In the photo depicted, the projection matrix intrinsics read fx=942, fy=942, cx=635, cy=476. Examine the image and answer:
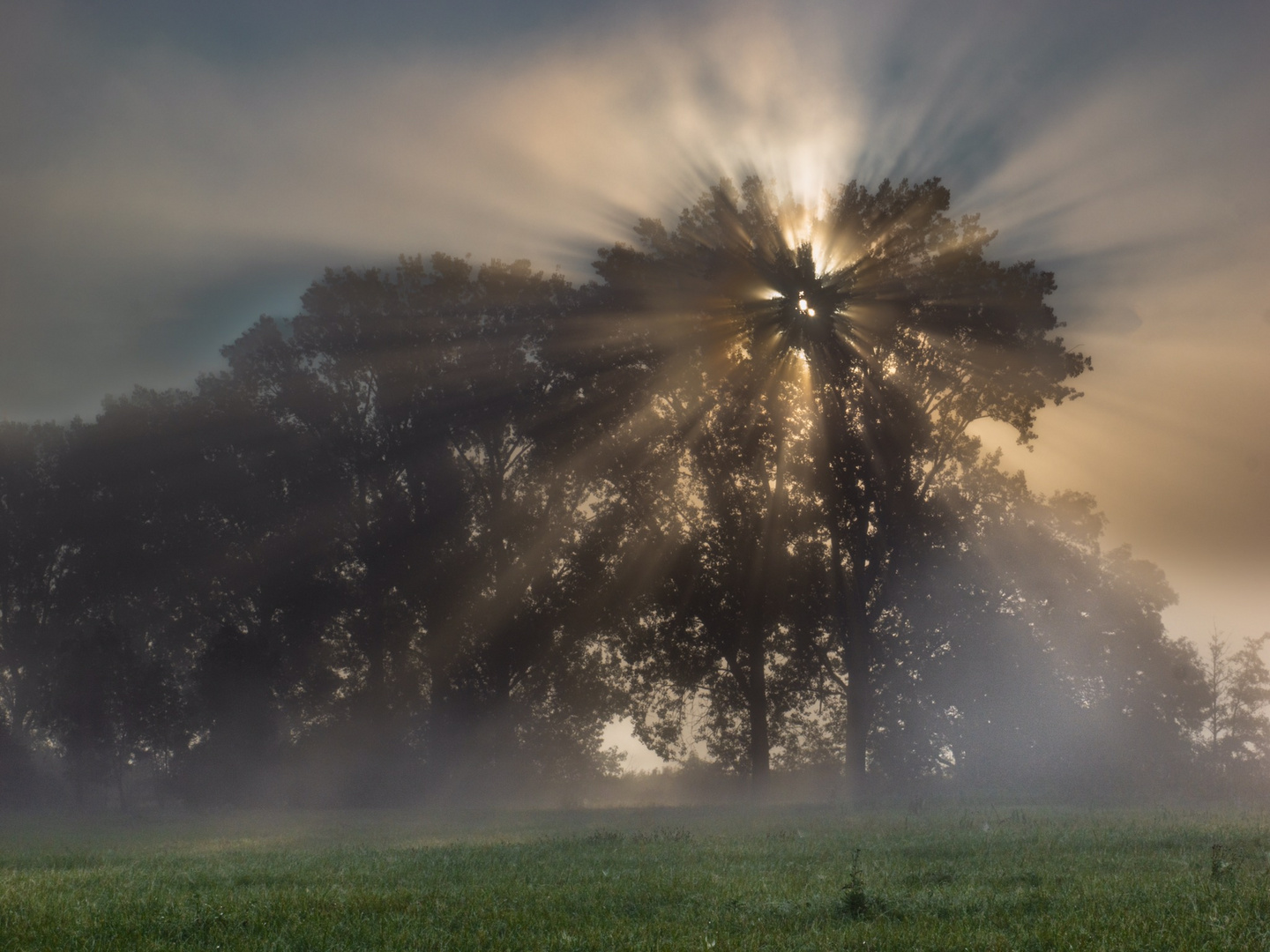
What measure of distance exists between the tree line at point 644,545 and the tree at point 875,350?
133 mm

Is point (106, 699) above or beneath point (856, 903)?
above

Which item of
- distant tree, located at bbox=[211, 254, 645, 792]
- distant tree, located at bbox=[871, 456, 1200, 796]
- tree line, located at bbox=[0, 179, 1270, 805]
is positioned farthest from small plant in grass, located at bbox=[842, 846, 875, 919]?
distant tree, located at bbox=[211, 254, 645, 792]

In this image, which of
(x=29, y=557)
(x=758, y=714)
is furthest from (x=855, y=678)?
(x=29, y=557)

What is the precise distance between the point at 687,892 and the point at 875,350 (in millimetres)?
33132

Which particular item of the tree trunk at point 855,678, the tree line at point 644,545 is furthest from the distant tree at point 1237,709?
the tree trunk at point 855,678

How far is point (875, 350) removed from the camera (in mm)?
40188

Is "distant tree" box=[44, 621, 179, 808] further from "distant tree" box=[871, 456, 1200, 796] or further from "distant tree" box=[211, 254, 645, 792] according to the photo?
"distant tree" box=[871, 456, 1200, 796]

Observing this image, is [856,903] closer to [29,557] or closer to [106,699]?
[106,699]

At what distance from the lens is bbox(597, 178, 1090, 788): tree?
3909 centimetres

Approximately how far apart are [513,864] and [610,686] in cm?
3373

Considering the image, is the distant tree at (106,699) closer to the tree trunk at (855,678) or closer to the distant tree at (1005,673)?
the tree trunk at (855,678)

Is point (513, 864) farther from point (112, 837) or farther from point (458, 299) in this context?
point (458, 299)

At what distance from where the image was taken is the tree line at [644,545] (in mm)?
40219

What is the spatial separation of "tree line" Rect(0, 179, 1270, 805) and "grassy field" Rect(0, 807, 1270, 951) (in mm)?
23327
